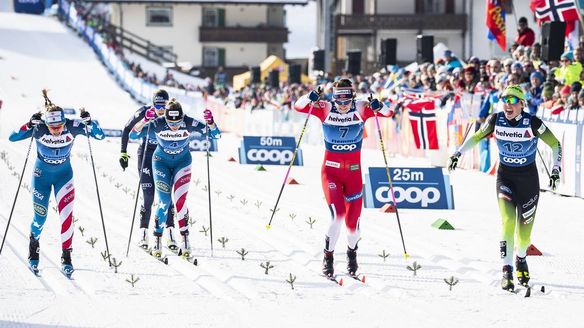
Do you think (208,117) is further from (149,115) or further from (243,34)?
(243,34)

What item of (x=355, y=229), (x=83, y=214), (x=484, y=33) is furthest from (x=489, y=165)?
(x=484, y=33)

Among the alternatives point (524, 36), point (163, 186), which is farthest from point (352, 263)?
point (524, 36)

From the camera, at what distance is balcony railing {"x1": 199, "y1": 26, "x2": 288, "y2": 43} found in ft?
259

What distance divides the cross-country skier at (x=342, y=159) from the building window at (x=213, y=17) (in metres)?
68.9

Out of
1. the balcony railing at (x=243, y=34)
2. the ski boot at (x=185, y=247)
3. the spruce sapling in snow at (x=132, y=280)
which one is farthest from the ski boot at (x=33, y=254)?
the balcony railing at (x=243, y=34)

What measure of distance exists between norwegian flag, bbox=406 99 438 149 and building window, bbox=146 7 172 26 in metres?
54.5

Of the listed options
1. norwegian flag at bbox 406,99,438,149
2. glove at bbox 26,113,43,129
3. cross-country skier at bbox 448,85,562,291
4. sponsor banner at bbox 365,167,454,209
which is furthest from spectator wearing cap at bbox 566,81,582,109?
glove at bbox 26,113,43,129

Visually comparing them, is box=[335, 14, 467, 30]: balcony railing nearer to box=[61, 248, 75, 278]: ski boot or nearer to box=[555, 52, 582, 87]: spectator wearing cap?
box=[555, 52, 582, 87]: spectator wearing cap

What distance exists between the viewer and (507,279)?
1059 centimetres

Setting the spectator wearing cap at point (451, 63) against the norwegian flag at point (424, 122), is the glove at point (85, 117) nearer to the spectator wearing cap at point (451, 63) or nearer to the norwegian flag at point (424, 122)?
the norwegian flag at point (424, 122)

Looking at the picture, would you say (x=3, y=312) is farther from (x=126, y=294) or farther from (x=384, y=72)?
(x=384, y=72)

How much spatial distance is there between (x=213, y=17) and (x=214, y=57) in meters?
2.74

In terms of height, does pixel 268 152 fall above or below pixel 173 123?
below

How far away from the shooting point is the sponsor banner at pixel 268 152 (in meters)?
25.9
